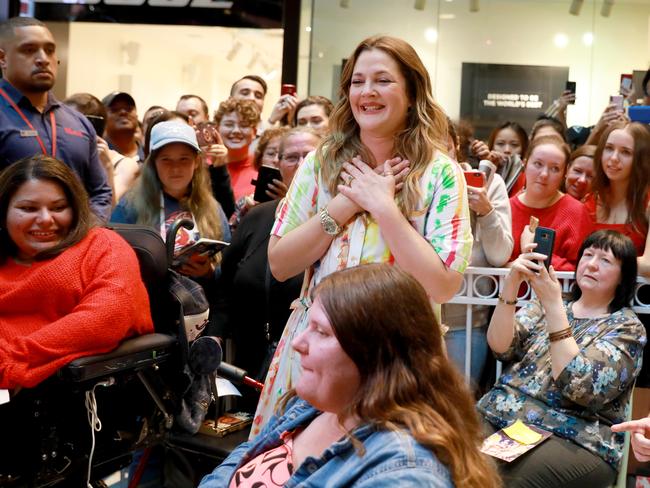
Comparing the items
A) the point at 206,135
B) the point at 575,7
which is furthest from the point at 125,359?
the point at 575,7

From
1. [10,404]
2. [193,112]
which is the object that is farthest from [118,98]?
[10,404]

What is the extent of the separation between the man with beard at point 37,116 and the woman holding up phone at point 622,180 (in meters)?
2.30

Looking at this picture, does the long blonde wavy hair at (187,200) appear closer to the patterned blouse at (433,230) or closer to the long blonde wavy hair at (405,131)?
the long blonde wavy hair at (405,131)

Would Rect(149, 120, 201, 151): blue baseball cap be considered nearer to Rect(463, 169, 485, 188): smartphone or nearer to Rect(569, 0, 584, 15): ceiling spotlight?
Rect(463, 169, 485, 188): smartphone

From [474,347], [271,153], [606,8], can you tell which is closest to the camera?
[474,347]

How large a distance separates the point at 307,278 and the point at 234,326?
1.32m

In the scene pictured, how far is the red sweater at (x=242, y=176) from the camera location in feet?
16.1

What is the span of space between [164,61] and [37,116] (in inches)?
167

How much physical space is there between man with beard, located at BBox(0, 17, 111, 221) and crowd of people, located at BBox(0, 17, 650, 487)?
0.4 inches

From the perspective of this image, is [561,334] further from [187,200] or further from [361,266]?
[187,200]

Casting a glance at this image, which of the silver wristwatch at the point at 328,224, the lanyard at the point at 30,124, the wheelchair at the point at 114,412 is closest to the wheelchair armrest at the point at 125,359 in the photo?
the wheelchair at the point at 114,412

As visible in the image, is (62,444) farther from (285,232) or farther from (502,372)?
(502,372)

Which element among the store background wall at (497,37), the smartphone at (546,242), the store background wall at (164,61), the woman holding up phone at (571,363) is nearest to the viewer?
the woman holding up phone at (571,363)

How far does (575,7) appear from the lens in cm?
732
